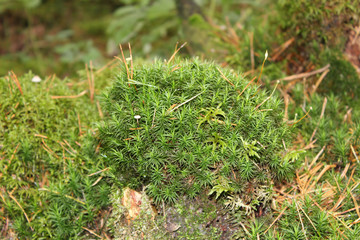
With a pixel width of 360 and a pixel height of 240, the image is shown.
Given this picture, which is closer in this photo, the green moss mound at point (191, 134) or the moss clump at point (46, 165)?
the green moss mound at point (191, 134)

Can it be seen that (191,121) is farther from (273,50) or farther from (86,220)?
(273,50)

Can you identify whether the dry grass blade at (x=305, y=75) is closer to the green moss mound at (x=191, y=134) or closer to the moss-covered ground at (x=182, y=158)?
the moss-covered ground at (x=182, y=158)

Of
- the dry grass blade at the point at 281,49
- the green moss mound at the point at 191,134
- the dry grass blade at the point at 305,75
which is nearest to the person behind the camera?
the green moss mound at the point at 191,134

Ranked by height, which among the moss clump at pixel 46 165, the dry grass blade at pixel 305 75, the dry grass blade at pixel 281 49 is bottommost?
the moss clump at pixel 46 165

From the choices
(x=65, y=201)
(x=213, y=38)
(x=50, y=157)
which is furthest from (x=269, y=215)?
(x=213, y=38)

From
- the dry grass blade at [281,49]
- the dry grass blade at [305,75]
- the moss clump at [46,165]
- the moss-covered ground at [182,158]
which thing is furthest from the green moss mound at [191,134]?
the dry grass blade at [281,49]

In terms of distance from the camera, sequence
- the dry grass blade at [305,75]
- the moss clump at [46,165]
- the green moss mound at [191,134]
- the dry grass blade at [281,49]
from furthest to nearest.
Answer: the dry grass blade at [281,49] → the dry grass blade at [305,75] → the moss clump at [46,165] → the green moss mound at [191,134]

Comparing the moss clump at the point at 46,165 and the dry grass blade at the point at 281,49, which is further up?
the dry grass blade at the point at 281,49

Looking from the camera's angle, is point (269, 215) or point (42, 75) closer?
point (269, 215)

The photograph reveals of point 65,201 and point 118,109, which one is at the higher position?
point 118,109
